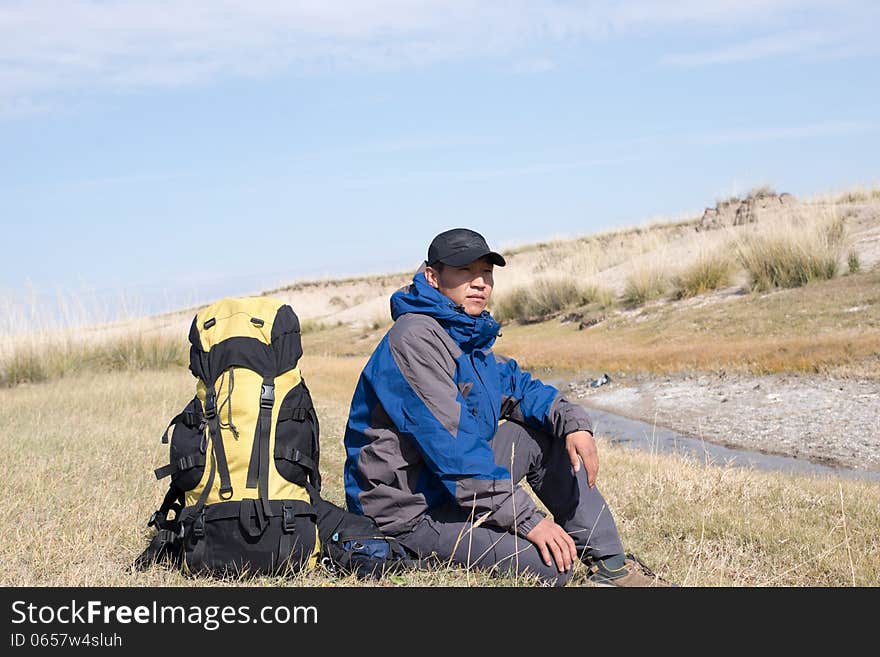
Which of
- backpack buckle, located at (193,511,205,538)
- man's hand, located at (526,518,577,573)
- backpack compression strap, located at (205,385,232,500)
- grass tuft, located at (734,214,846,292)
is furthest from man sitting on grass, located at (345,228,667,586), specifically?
grass tuft, located at (734,214,846,292)

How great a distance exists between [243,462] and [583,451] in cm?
138

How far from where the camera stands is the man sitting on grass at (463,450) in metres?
3.57

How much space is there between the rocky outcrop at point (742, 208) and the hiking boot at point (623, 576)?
2534 cm

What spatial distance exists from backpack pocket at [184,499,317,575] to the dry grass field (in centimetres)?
9

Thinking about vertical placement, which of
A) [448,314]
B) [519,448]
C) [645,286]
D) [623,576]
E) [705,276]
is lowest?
[645,286]

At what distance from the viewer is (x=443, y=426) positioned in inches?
140

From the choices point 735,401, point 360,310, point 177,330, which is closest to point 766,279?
point 735,401

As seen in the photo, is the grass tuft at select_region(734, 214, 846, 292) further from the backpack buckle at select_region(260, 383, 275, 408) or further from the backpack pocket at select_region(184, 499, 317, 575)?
the backpack pocket at select_region(184, 499, 317, 575)

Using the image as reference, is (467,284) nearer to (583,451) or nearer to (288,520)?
(583,451)

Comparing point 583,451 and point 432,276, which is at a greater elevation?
point 432,276

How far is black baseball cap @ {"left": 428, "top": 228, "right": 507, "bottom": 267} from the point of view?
12.4 feet

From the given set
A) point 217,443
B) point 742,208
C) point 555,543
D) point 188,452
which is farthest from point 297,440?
point 742,208

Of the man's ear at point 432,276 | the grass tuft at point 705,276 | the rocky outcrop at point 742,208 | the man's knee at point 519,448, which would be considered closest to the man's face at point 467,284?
the man's ear at point 432,276

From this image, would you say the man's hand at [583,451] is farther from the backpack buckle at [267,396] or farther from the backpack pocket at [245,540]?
the backpack buckle at [267,396]
